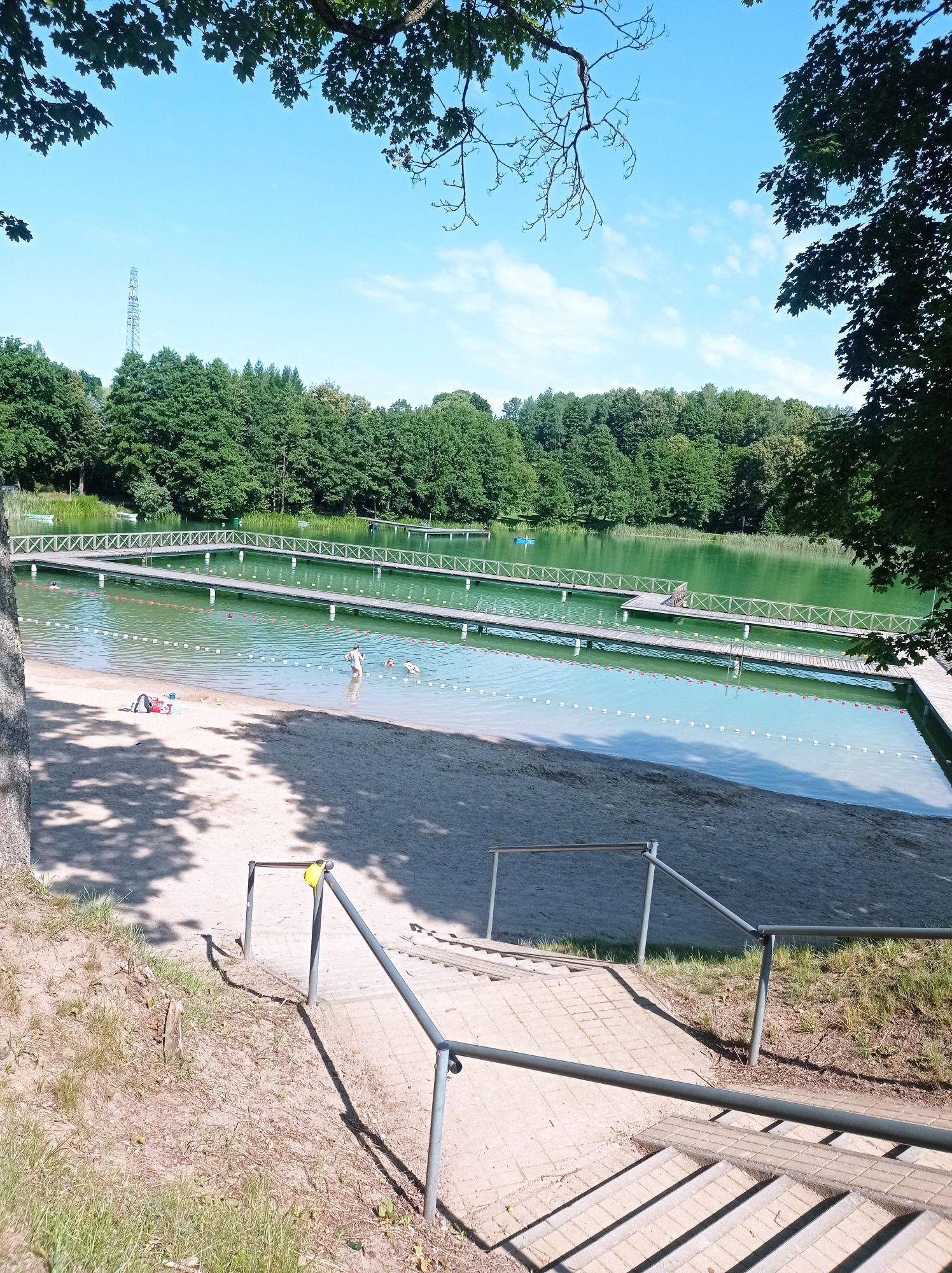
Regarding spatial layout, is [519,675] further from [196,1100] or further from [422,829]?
[196,1100]

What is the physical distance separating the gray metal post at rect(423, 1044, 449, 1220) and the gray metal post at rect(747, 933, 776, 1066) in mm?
2265

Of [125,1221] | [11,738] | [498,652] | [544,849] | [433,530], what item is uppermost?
[433,530]

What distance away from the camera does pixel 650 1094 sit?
313 cm

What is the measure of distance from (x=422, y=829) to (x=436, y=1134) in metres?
8.18

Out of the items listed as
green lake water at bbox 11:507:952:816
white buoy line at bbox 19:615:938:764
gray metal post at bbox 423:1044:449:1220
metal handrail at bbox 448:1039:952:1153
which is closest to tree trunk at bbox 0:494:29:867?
gray metal post at bbox 423:1044:449:1220

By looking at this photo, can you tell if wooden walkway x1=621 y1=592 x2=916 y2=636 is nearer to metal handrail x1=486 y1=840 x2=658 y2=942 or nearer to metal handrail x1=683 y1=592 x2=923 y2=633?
metal handrail x1=683 y1=592 x2=923 y2=633

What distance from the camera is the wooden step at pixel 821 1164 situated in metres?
2.98

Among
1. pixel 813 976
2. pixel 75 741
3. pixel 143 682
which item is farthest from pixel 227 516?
pixel 813 976

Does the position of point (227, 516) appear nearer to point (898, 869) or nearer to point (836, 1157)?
point (898, 869)

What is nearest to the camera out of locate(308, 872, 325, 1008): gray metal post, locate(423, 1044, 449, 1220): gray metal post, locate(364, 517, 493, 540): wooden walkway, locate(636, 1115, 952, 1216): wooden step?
locate(636, 1115, 952, 1216): wooden step

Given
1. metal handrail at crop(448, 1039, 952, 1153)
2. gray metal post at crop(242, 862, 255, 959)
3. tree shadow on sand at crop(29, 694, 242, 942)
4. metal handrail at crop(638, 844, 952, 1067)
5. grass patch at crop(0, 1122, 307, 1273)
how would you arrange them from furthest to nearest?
tree shadow on sand at crop(29, 694, 242, 942), gray metal post at crop(242, 862, 255, 959), metal handrail at crop(638, 844, 952, 1067), grass patch at crop(0, 1122, 307, 1273), metal handrail at crop(448, 1039, 952, 1153)

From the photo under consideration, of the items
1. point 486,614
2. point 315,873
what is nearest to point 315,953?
point 315,873

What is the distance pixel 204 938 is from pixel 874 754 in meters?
17.2

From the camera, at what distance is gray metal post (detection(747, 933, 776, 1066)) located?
477 centimetres
